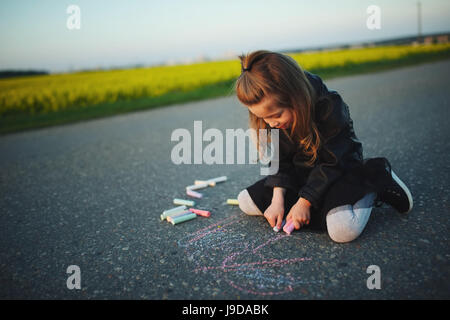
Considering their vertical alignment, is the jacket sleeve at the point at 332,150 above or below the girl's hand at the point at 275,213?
above

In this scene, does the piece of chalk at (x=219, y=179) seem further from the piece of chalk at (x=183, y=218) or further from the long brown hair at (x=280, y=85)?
the long brown hair at (x=280, y=85)

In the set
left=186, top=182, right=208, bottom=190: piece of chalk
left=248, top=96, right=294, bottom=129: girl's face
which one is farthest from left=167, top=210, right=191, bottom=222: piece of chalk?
left=248, top=96, right=294, bottom=129: girl's face

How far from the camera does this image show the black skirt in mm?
2273

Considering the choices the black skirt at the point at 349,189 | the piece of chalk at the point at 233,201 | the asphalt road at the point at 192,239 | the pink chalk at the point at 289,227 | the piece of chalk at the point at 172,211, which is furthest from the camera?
the piece of chalk at the point at 233,201

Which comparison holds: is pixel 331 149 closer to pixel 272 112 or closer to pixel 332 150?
pixel 332 150

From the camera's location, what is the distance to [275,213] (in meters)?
2.50

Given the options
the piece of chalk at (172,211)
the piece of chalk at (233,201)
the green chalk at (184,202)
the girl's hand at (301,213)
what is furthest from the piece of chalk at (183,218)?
the girl's hand at (301,213)

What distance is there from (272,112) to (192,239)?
1165mm

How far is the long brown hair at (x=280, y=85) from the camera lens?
6.80ft

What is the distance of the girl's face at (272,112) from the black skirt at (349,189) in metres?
0.62

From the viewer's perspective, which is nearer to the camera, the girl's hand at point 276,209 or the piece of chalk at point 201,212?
the girl's hand at point 276,209

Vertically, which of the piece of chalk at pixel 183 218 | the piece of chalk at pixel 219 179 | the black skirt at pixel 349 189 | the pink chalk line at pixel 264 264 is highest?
the black skirt at pixel 349 189

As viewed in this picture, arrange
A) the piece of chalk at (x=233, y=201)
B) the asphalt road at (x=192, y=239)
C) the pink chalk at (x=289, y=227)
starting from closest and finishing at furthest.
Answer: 1. the asphalt road at (x=192, y=239)
2. the pink chalk at (x=289, y=227)
3. the piece of chalk at (x=233, y=201)
